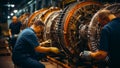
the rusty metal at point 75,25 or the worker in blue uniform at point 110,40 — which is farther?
the rusty metal at point 75,25

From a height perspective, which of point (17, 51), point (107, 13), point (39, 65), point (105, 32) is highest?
point (107, 13)

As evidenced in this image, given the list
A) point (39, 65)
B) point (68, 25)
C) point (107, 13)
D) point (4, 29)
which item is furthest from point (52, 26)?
point (4, 29)

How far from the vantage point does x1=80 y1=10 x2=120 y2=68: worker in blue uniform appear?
3.12 metres

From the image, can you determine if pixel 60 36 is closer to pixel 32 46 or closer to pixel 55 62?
pixel 55 62

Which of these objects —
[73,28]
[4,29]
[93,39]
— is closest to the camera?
[93,39]

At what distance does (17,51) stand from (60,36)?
286 centimetres

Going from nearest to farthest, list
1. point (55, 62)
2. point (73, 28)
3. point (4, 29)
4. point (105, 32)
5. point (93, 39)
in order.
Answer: point (105, 32) < point (93, 39) < point (73, 28) < point (55, 62) < point (4, 29)

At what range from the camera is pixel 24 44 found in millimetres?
4418

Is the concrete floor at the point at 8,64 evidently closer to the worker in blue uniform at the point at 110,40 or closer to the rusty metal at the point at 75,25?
the rusty metal at the point at 75,25

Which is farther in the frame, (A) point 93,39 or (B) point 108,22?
(A) point 93,39

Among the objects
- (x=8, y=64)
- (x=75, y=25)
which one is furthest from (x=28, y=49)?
(x=8, y=64)

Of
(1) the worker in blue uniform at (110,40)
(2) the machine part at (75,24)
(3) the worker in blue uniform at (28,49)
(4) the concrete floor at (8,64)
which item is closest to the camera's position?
(1) the worker in blue uniform at (110,40)

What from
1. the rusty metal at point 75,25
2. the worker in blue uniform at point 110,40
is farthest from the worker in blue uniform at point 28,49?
the rusty metal at point 75,25

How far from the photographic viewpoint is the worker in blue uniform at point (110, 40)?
Result: 3121mm
